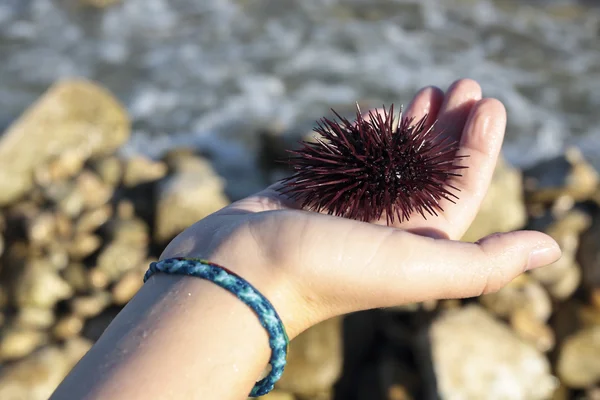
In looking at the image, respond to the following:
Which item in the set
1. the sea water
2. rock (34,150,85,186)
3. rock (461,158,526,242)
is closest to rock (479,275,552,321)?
rock (461,158,526,242)

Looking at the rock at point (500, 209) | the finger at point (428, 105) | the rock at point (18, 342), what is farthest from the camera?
the rock at point (500, 209)

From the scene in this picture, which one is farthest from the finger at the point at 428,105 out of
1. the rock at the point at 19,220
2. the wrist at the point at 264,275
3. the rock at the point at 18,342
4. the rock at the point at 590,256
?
the rock at the point at 19,220

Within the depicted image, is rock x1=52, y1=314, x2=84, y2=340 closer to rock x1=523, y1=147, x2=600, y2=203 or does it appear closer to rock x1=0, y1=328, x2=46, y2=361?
rock x1=0, y1=328, x2=46, y2=361

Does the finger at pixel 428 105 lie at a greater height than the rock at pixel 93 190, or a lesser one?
greater

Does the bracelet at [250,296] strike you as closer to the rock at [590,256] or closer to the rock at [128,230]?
the rock at [128,230]

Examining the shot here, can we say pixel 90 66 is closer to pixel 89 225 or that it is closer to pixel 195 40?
pixel 195 40

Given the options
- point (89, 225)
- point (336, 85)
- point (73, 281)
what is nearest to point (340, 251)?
point (73, 281)
